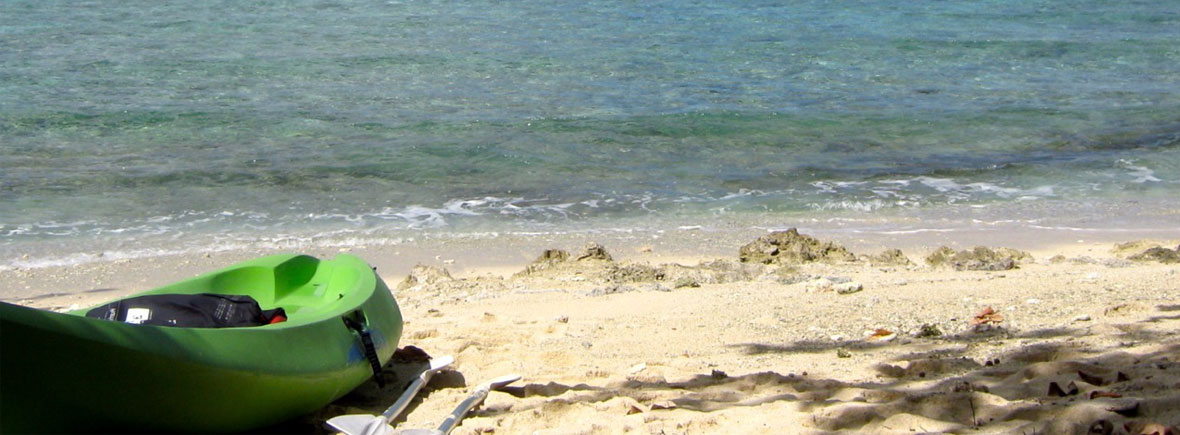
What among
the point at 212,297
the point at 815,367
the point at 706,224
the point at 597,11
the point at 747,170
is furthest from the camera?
the point at 597,11

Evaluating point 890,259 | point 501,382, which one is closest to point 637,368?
point 501,382

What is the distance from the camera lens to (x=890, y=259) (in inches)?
334

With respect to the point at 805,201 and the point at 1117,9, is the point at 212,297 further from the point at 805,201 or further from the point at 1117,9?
the point at 1117,9

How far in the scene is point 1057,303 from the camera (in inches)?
252

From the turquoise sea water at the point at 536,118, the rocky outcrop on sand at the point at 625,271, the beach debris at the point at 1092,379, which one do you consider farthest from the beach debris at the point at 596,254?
the beach debris at the point at 1092,379

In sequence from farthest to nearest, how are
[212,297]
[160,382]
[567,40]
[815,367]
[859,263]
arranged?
[567,40]
[859,263]
[815,367]
[212,297]
[160,382]

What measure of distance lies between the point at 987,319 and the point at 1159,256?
2930 mm

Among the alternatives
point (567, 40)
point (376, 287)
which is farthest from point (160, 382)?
point (567, 40)

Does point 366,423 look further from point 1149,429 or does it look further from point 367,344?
point 1149,429

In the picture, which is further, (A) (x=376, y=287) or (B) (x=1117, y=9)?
(B) (x=1117, y=9)

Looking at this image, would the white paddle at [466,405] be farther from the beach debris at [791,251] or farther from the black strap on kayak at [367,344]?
the beach debris at [791,251]

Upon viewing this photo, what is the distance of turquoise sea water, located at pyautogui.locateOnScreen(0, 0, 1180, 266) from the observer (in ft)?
35.5

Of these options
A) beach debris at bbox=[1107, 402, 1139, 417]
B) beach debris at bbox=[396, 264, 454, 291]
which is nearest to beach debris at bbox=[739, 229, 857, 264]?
beach debris at bbox=[396, 264, 454, 291]

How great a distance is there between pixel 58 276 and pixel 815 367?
19.7 ft
